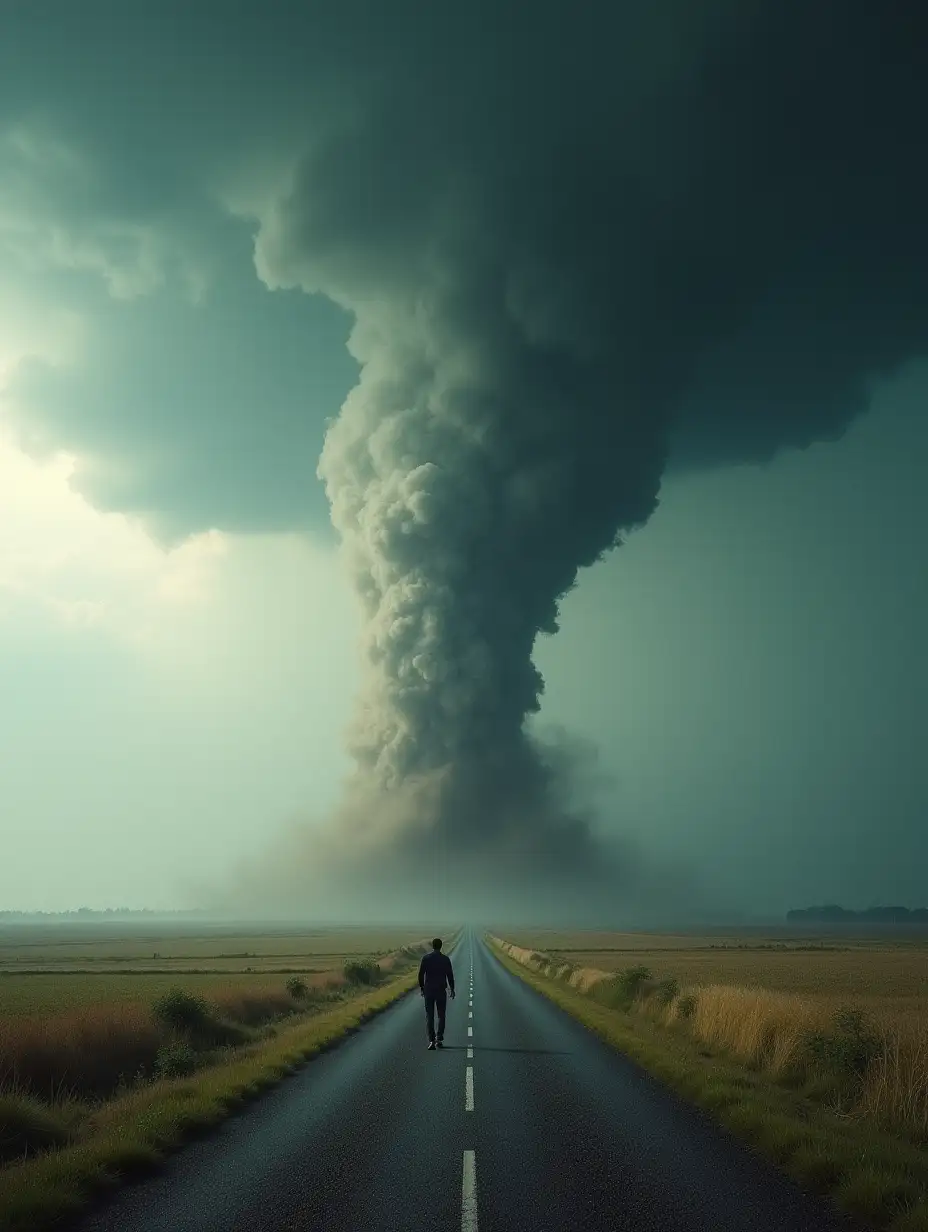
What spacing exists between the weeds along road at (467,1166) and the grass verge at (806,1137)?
1.06ft

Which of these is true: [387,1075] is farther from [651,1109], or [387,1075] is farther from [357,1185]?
[357,1185]

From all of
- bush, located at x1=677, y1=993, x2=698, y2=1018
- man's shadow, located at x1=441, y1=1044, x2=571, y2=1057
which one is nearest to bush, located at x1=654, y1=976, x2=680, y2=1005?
bush, located at x1=677, y1=993, x2=698, y2=1018

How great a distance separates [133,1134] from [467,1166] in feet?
13.0

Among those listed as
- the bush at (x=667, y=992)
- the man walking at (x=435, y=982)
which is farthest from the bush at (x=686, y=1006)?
the man walking at (x=435, y=982)

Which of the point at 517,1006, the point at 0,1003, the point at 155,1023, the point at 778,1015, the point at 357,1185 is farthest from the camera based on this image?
the point at 0,1003

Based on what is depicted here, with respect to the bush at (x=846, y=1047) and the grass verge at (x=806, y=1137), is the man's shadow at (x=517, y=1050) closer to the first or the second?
the grass verge at (x=806, y=1137)

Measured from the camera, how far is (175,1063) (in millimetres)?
15578

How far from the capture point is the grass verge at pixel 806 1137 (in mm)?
7645

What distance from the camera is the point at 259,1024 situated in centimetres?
2383

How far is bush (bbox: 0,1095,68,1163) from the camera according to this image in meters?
10.2

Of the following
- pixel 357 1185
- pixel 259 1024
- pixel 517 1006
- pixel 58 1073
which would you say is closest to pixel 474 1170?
pixel 357 1185

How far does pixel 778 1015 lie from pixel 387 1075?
7.62 m

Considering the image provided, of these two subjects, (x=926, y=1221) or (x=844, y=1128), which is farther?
(x=844, y=1128)

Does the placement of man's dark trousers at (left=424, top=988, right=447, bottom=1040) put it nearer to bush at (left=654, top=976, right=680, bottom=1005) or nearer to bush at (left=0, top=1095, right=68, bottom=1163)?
bush at (left=654, top=976, right=680, bottom=1005)
